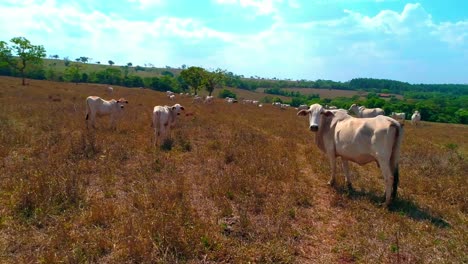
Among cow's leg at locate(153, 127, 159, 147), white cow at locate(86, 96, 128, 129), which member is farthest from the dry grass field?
white cow at locate(86, 96, 128, 129)

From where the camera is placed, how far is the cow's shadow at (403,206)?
7.23 meters

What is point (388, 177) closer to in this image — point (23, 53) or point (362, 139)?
point (362, 139)

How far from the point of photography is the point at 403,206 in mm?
7902

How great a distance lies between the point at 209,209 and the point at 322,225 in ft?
8.00

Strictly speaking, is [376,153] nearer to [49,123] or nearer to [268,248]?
[268,248]

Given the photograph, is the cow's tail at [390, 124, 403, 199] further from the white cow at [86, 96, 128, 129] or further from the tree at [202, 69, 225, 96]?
the tree at [202, 69, 225, 96]

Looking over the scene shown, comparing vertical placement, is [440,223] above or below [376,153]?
below

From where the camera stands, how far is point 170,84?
4124 inches

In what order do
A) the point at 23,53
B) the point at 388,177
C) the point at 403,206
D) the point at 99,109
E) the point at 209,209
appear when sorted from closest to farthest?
1. the point at 209,209
2. the point at 388,177
3. the point at 403,206
4. the point at 99,109
5. the point at 23,53

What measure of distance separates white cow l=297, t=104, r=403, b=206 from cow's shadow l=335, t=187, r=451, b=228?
0.89ft

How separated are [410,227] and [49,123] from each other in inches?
657

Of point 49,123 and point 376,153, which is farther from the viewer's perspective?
point 49,123

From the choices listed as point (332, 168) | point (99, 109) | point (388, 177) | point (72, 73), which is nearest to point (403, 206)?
point (388, 177)

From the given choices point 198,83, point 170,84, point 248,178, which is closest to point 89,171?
point 248,178
